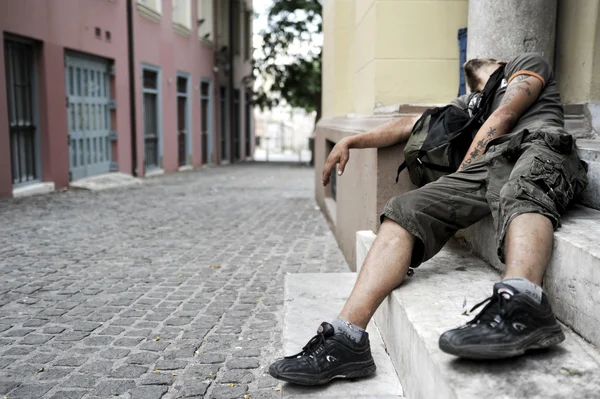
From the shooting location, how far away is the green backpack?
3.22m

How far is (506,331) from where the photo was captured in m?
1.83

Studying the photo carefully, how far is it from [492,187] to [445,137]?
710 millimetres

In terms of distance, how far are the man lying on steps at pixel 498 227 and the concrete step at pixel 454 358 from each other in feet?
0.16

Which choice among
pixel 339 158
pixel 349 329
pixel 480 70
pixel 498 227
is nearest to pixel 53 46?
pixel 339 158

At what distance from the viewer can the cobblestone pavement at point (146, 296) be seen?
2885 mm

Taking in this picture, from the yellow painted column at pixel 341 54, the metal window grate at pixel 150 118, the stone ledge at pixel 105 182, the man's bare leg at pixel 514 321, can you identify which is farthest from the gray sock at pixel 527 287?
the metal window grate at pixel 150 118

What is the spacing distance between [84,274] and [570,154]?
366cm

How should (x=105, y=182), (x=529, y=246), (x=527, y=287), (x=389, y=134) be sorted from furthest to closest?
(x=105, y=182)
(x=389, y=134)
(x=529, y=246)
(x=527, y=287)

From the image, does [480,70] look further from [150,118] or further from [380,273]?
[150,118]

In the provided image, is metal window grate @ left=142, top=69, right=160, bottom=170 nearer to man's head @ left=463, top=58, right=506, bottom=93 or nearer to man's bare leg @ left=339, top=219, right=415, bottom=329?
man's head @ left=463, top=58, right=506, bottom=93

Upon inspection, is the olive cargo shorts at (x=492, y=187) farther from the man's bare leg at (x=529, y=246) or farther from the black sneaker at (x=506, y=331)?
the black sneaker at (x=506, y=331)

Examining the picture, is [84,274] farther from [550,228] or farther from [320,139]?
[320,139]

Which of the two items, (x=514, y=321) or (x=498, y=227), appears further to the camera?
(x=498, y=227)

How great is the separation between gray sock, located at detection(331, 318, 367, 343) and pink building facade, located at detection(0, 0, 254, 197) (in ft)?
26.9
